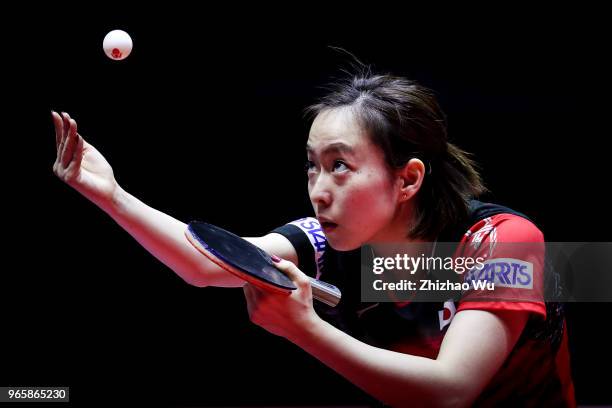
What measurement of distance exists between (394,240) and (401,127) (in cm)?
31

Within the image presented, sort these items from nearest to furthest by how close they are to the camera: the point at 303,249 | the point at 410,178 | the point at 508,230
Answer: the point at 508,230, the point at 410,178, the point at 303,249

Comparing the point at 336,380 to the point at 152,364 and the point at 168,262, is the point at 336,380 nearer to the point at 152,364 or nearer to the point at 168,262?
the point at 152,364

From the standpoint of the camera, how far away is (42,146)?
3.56m

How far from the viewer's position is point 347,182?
177cm

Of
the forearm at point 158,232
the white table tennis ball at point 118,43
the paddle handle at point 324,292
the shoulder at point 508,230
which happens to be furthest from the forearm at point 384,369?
the white table tennis ball at point 118,43

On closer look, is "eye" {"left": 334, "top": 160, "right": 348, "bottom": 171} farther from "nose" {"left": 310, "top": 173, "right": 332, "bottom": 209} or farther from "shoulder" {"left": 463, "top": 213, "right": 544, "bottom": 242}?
"shoulder" {"left": 463, "top": 213, "right": 544, "bottom": 242}

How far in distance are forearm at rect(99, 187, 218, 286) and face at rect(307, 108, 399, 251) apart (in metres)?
0.41

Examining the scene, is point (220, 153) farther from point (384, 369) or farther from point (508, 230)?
point (384, 369)

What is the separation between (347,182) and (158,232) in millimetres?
544

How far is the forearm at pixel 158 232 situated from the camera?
190 centimetres

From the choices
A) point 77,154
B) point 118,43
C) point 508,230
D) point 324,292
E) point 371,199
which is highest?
point 118,43

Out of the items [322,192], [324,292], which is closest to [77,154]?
[322,192]

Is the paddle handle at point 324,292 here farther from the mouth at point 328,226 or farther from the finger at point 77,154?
the finger at point 77,154

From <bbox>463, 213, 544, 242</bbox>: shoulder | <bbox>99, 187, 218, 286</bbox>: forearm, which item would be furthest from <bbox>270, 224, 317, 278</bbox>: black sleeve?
<bbox>463, 213, 544, 242</bbox>: shoulder
